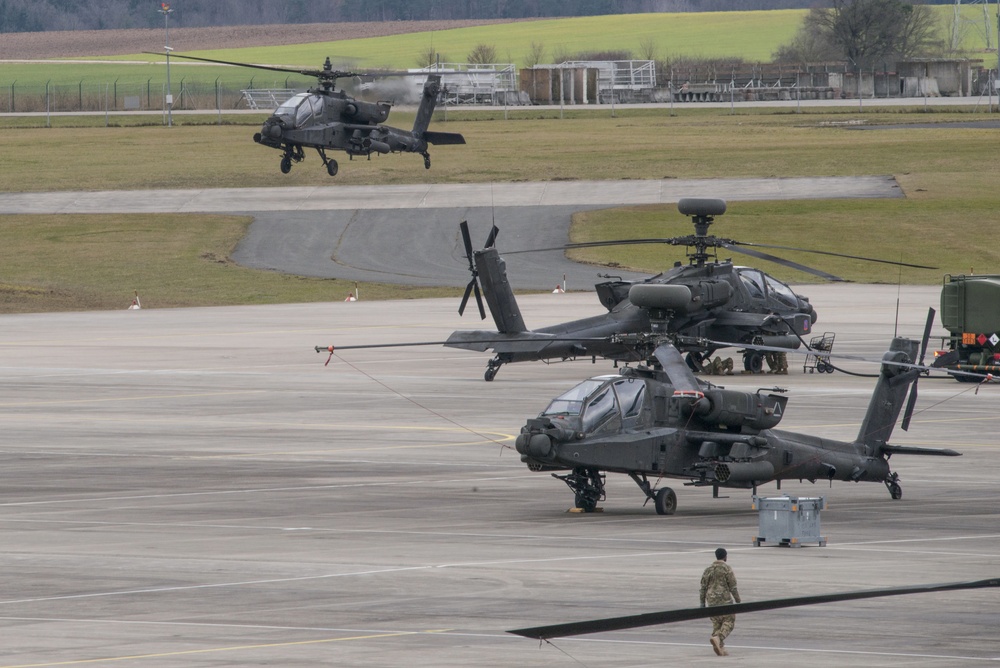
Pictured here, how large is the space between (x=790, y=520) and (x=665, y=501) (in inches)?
125

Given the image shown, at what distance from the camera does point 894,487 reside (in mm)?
27516

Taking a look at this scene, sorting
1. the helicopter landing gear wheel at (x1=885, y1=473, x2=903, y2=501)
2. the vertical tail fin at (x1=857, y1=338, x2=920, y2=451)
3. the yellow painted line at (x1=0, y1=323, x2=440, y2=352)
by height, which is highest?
the vertical tail fin at (x1=857, y1=338, x2=920, y2=451)

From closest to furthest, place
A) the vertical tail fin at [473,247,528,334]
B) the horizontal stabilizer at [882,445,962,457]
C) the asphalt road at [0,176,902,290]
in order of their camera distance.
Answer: the horizontal stabilizer at [882,445,962,457], the vertical tail fin at [473,247,528,334], the asphalt road at [0,176,902,290]

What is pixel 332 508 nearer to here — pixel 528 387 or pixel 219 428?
pixel 219 428

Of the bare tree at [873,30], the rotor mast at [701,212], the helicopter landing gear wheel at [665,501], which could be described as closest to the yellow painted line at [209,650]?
the helicopter landing gear wheel at [665,501]

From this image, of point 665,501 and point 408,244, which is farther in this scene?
point 408,244

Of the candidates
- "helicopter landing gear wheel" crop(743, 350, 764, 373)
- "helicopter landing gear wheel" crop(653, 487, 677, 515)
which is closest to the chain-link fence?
"helicopter landing gear wheel" crop(743, 350, 764, 373)

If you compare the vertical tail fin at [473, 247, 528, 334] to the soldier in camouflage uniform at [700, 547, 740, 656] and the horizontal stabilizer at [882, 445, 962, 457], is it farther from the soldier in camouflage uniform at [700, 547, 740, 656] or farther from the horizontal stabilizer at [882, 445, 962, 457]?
Result: the soldier in camouflage uniform at [700, 547, 740, 656]

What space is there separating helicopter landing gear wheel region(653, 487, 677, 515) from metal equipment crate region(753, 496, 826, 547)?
2.75m

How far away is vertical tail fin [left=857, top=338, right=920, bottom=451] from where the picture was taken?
27469 mm

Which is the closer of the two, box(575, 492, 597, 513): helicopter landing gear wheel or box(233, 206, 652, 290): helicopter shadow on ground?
box(575, 492, 597, 513): helicopter landing gear wheel

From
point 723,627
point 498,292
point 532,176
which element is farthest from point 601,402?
point 532,176

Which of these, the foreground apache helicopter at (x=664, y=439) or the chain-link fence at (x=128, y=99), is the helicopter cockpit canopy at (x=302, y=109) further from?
the chain-link fence at (x=128, y=99)

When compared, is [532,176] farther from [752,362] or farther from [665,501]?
[665,501]
